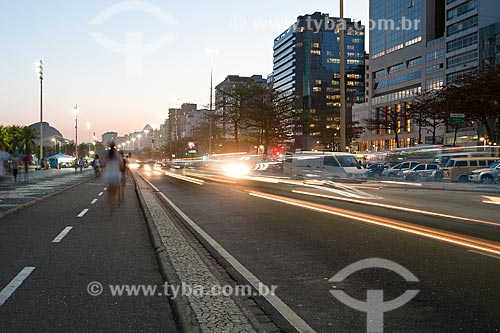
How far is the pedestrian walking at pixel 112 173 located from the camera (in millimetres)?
14641

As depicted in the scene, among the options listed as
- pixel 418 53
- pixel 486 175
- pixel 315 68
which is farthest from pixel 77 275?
pixel 315 68

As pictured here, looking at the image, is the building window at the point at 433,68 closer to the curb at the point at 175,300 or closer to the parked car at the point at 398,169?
the parked car at the point at 398,169

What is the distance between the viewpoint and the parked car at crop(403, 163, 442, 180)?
111ft

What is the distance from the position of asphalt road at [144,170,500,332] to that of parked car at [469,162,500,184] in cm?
1653

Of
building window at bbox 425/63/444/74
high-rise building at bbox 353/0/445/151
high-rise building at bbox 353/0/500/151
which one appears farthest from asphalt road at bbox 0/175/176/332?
building window at bbox 425/63/444/74

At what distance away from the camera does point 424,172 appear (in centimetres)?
3450

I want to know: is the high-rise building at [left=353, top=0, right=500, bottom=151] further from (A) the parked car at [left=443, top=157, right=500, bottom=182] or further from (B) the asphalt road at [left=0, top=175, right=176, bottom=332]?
(B) the asphalt road at [left=0, top=175, right=176, bottom=332]

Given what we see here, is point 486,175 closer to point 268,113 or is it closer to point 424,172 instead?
point 424,172

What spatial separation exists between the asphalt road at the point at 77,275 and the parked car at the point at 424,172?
Answer: 90.2ft

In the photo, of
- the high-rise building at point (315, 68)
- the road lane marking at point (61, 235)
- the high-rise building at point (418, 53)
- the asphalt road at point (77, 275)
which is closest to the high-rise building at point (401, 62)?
the high-rise building at point (418, 53)

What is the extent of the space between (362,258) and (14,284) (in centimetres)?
485

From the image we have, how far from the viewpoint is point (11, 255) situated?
292 inches

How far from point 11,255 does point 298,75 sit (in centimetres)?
17222

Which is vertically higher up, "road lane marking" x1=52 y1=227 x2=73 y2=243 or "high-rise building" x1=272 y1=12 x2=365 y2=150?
"high-rise building" x1=272 y1=12 x2=365 y2=150
